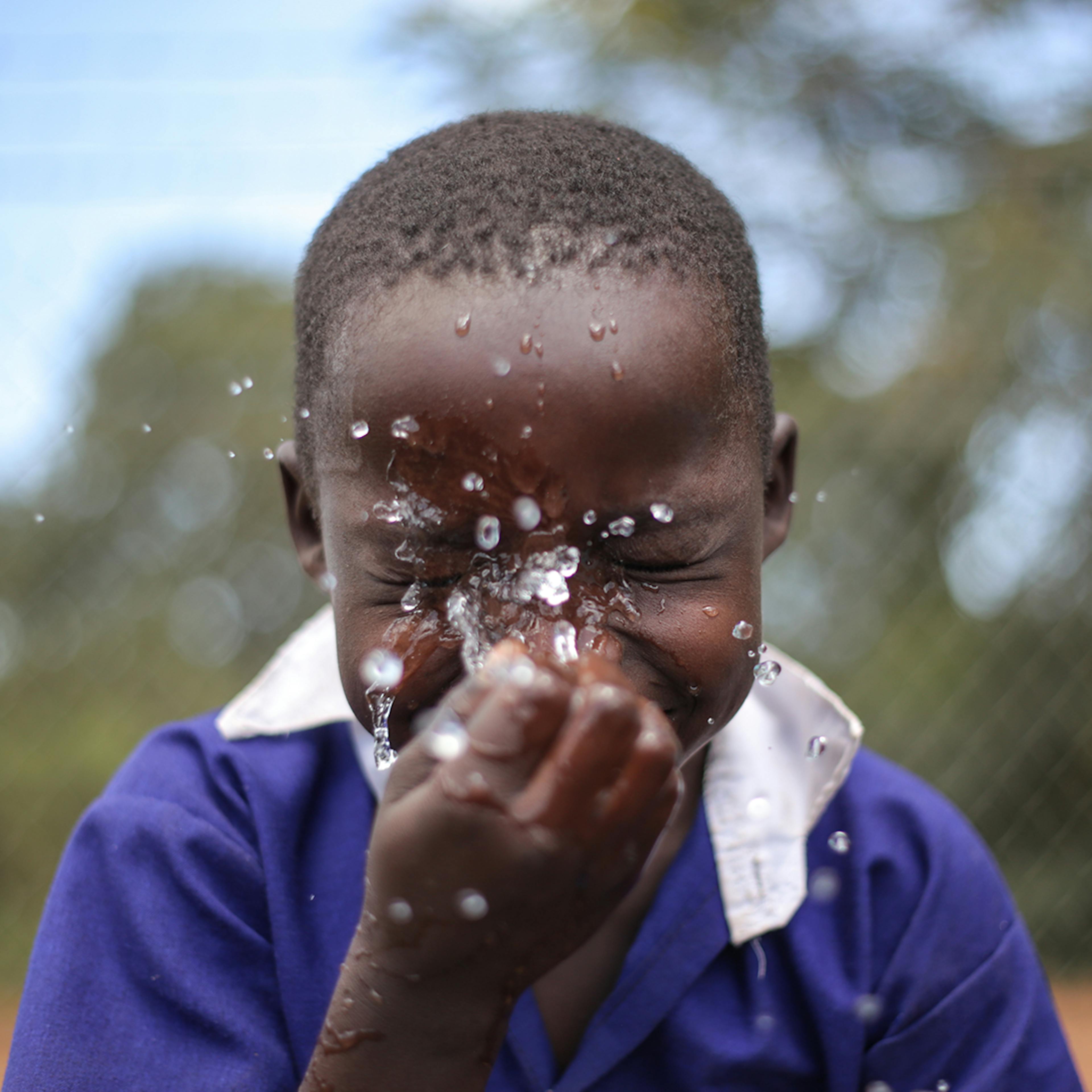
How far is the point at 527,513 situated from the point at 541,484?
3 cm

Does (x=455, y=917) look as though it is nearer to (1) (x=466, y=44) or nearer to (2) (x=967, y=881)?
(2) (x=967, y=881)

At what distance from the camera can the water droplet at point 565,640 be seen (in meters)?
1.06

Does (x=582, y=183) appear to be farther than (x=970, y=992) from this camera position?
No

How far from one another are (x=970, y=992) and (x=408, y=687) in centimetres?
88

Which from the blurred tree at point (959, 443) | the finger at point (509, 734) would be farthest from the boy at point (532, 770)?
the blurred tree at point (959, 443)

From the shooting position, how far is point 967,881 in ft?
5.08

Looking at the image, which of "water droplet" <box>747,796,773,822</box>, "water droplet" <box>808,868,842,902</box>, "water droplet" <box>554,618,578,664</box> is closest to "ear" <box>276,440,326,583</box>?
"water droplet" <box>554,618,578,664</box>

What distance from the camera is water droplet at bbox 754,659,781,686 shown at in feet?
4.28

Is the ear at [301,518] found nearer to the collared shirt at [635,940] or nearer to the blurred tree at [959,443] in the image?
the collared shirt at [635,940]

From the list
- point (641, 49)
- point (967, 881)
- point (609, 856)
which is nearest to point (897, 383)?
point (641, 49)

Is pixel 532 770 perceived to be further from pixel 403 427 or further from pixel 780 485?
pixel 780 485

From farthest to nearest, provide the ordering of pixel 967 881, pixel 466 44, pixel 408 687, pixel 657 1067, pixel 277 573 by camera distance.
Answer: pixel 466 44 → pixel 277 573 → pixel 967 881 → pixel 657 1067 → pixel 408 687

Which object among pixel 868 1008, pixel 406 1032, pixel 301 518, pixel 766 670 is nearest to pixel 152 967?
pixel 406 1032

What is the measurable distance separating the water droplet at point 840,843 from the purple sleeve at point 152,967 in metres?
0.77
